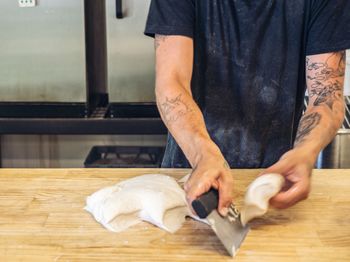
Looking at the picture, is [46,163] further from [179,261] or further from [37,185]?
[179,261]

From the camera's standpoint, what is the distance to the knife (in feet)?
2.62

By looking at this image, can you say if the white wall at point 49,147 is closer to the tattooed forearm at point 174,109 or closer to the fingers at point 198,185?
the tattooed forearm at point 174,109

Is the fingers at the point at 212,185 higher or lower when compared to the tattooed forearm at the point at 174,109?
lower

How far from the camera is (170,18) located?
Result: 115 centimetres

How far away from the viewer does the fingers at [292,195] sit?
0.88m

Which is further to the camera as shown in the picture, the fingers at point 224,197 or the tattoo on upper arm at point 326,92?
the tattoo on upper arm at point 326,92

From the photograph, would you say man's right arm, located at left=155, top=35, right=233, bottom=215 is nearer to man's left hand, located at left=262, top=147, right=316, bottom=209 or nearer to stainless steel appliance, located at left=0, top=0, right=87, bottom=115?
man's left hand, located at left=262, top=147, right=316, bottom=209

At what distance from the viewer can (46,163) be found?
253 centimetres

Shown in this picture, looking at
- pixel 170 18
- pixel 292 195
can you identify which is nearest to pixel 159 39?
pixel 170 18

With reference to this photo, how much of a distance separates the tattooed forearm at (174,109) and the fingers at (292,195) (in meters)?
0.27

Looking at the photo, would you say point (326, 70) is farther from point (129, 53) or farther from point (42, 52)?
point (42, 52)

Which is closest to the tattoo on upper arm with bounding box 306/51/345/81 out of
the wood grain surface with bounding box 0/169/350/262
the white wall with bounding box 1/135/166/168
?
the wood grain surface with bounding box 0/169/350/262

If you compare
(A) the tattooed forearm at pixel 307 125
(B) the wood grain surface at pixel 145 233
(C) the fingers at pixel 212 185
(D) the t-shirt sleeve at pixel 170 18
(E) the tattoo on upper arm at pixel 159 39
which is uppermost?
(D) the t-shirt sleeve at pixel 170 18

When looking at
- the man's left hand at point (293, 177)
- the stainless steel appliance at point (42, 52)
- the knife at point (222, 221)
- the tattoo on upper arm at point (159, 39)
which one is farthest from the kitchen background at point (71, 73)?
the knife at point (222, 221)
